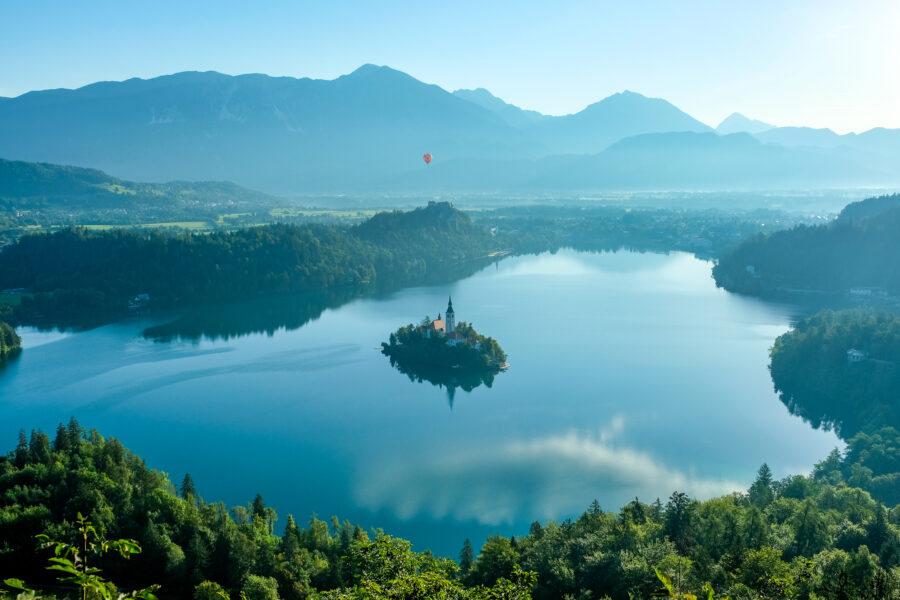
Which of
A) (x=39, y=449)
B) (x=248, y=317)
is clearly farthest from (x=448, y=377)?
(x=248, y=317)

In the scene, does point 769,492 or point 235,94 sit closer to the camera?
point 769,492

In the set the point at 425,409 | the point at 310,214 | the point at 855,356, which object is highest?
the point at 310,214

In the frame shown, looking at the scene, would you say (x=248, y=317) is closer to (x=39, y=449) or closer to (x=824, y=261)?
(x=39, y=449)

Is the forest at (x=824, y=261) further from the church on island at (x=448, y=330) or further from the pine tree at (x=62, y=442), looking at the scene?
the pine tree at (x=62, y=442)

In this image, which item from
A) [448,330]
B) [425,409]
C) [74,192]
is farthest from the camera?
[74,192]

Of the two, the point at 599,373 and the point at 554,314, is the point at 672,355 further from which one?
the point at 554,314

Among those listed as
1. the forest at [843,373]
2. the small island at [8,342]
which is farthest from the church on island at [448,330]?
the small island at [8,342]

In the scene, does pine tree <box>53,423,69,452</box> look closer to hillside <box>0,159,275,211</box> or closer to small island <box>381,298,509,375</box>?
small island <box>381,298,509,375</box>

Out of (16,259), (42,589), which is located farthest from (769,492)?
(16,259)
